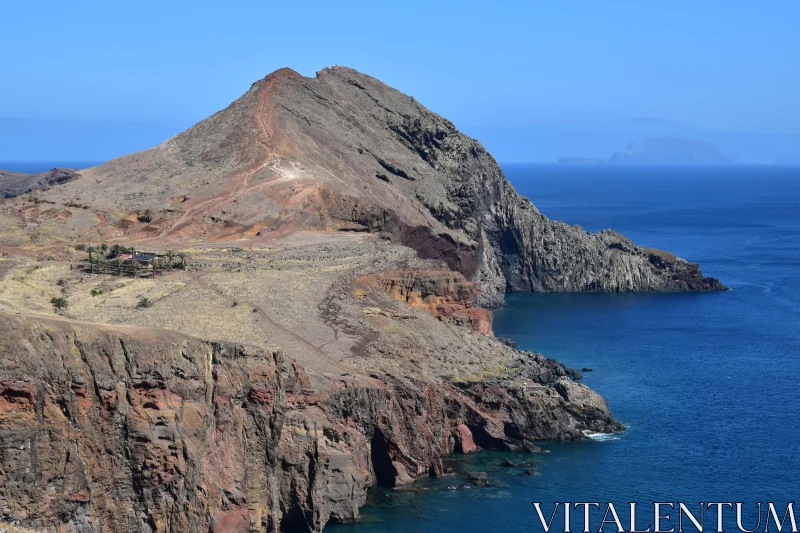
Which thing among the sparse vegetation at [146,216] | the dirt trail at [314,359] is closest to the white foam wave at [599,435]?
the dirt trail at [314,359]

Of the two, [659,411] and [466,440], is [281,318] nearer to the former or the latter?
[466,440]

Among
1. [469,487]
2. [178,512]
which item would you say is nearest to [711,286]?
[469,487]

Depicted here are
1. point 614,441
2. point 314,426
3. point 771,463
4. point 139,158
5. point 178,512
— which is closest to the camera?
point 178,512

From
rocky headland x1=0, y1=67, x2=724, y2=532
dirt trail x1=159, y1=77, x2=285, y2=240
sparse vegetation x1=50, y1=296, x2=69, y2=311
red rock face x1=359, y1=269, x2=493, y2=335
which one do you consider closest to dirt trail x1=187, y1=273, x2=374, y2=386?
rocky headland x1=0, y1=67, x2=724, y2=532

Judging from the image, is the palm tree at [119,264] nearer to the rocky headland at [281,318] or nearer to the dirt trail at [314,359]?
the rocky headland at [281,318]

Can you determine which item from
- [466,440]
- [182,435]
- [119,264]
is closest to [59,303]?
[119,264]

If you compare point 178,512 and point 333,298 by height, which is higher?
point 333,298

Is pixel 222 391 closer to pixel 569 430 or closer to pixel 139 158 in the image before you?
pixel 569 430
